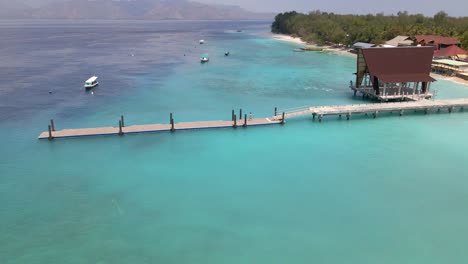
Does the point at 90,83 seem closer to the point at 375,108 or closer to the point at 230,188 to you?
the point at 230,188

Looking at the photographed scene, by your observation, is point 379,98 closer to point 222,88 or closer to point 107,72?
point 222,88

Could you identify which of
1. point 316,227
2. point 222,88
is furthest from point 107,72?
point 316,227

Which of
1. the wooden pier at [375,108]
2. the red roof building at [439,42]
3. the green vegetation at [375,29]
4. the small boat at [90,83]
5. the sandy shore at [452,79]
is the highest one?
the green vegetation at [375,29]

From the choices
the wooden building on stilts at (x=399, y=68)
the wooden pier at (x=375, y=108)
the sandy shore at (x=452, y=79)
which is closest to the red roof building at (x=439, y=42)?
the sandy shore at (x=452, y=79)

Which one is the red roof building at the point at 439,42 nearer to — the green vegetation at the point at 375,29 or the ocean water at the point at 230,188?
the green vegetation at the point at 375,29

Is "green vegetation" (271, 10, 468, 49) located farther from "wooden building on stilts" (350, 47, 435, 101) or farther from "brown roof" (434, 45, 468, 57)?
"wooden building on stilts" (350, 47, 435, 101)

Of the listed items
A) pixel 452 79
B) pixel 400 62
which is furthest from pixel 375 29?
pixel 400 62

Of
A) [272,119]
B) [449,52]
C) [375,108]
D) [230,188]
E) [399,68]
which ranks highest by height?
[449,52]
